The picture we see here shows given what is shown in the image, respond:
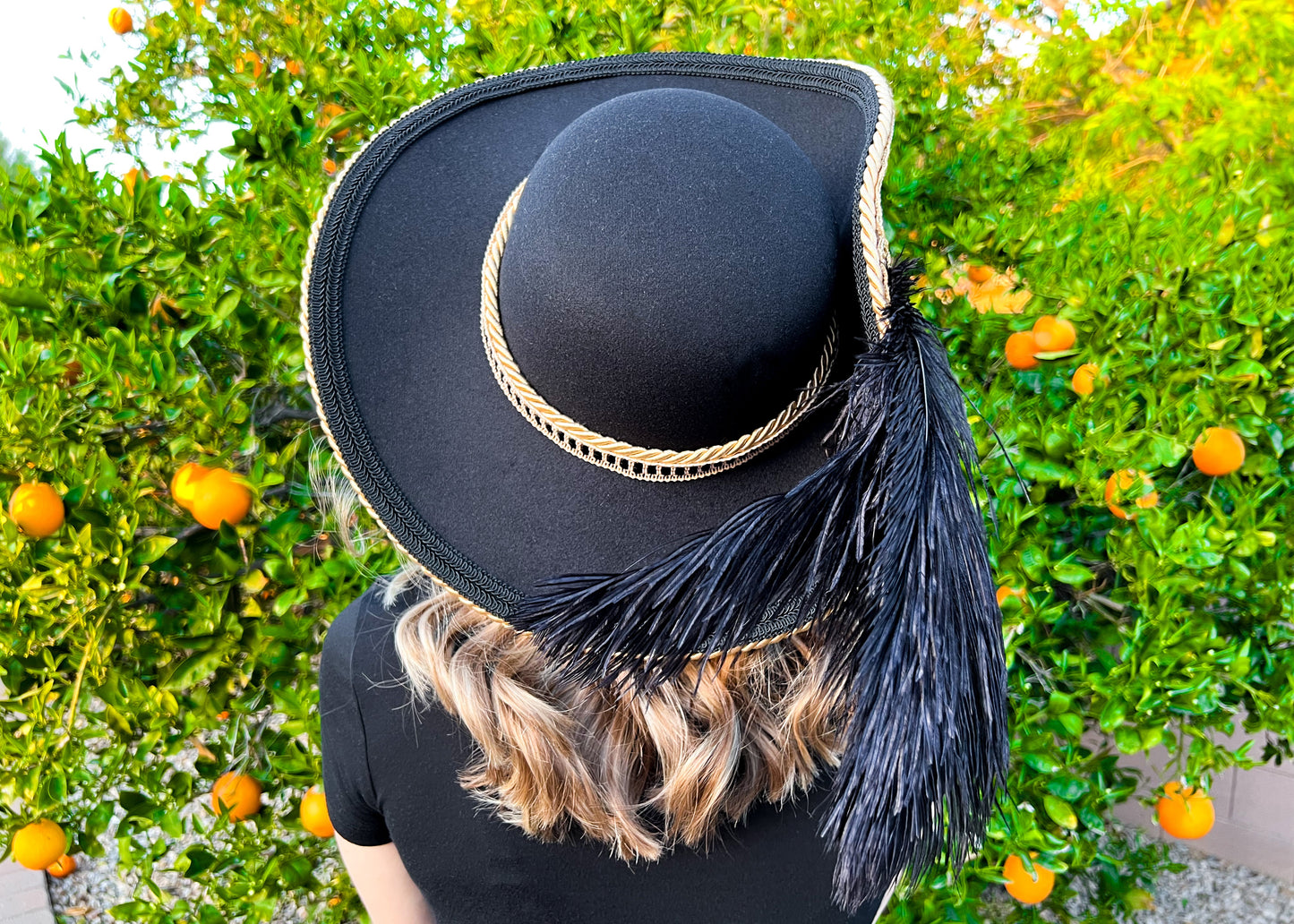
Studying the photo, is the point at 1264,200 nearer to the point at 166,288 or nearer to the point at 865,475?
the point at 865,475

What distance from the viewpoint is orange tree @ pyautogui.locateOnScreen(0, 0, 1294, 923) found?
139 cm

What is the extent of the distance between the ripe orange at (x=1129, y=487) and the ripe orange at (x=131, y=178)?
1.86 m

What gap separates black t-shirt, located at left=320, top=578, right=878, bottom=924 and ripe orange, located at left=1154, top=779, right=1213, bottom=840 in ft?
3.98

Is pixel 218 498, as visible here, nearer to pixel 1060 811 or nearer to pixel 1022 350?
pixel 1022 350

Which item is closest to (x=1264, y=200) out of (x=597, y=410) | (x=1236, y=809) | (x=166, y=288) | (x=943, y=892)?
(x=943, y=892)

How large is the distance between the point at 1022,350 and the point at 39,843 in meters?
2.06

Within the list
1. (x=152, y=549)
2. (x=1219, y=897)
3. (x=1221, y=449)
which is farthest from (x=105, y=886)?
(x=1219, y=897)

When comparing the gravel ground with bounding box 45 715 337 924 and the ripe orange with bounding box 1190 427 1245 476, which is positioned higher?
the ripe orange with bounding box 1190 427 1245 476

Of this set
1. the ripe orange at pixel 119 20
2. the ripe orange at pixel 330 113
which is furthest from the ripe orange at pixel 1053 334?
the ripe orange at pixel 119 20

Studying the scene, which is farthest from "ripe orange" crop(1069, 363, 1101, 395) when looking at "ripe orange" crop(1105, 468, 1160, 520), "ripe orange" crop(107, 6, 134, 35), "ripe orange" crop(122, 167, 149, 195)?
"ripe orange" crop(107, 6, 134, 35)

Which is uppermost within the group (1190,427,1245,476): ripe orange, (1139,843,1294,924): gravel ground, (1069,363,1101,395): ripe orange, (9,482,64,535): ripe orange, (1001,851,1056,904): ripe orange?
(1069,363,1101,395): ripe orange

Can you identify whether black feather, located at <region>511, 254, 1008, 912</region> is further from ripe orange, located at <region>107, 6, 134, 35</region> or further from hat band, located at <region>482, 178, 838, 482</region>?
ripe orange, located at <region>107, 6, 134, 35</region>

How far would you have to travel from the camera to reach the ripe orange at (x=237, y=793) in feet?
5.42

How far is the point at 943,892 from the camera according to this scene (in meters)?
1.72
